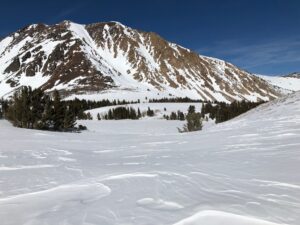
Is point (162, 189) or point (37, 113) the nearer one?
point (162, 189)

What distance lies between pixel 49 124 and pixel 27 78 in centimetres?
17868

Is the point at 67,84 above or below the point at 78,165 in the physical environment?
above

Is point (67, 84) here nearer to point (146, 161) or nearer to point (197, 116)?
point (197, 116)

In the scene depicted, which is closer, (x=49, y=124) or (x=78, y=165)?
(x=78, y=165)

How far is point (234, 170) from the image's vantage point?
5824mm

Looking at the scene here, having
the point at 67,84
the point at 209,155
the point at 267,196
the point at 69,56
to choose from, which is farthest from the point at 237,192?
the point at 69,56

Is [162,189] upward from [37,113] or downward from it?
downward

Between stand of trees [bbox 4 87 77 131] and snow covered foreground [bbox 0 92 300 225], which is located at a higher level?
stand of trees [bbox 4 87 77 131]

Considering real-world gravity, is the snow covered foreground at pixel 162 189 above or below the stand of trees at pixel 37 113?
below

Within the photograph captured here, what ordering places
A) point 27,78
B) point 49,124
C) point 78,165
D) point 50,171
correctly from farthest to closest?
point 27,78
point 49,124
point 78,165
point 50,171

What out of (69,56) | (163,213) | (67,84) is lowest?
(163,213)

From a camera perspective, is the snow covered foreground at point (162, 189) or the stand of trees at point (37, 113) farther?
the stand of trees at point (37, 113)

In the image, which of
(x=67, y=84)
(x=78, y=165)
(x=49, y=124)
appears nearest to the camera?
(x=78, y=165)

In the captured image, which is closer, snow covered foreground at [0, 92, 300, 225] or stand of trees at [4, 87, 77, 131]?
snow covered foreground at [0, 92, 300, 225]
